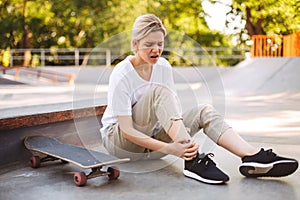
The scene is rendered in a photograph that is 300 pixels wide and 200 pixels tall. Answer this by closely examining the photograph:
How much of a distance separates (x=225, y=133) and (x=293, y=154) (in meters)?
0.55

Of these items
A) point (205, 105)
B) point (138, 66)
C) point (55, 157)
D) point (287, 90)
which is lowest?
point (287, 90)

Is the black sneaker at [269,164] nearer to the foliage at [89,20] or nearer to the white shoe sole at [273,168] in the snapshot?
the white shoe sole at [273,168]

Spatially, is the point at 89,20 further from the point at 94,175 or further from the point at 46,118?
the point at 94,175

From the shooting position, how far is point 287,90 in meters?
5.16

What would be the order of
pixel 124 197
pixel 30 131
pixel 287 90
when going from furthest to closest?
pixel 287 90 < pixel 30 131 < pixel 124 197

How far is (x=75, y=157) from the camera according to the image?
1.33 meters

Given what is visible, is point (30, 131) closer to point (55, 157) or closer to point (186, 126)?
point (55, 157)

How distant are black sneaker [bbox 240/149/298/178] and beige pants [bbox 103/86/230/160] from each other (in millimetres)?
119

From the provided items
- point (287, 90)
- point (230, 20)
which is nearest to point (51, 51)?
point (230, 20)

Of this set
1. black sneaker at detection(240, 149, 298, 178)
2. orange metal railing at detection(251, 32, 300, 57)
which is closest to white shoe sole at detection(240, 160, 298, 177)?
black sneaker at detection(240, 149, 298, 178)

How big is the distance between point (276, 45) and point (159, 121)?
514 cm

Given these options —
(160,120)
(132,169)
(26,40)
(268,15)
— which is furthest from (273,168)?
(26,40)

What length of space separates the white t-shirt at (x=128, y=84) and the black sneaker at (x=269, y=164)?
0.31 metres

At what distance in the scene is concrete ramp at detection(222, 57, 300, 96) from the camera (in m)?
5.37
